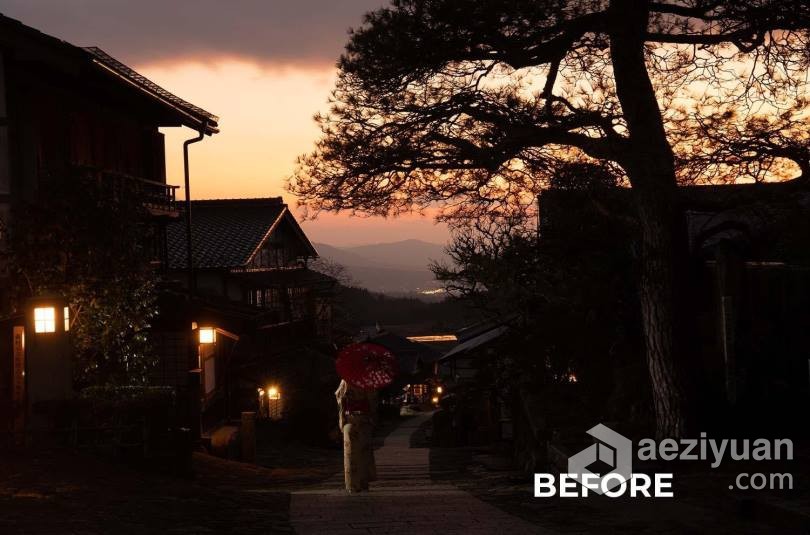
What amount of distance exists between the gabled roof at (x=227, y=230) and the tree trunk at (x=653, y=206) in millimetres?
22978

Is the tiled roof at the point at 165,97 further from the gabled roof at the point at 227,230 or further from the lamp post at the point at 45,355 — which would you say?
the lamp post at the point at 45,355

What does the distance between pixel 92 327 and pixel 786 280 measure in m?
12.9

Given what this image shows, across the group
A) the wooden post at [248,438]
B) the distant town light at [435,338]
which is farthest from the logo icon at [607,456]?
the distant town light at [435,338]

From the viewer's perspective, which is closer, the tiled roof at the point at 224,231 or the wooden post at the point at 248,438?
the wooden post at the point at 248,438

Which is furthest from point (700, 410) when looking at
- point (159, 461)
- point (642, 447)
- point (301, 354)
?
point (301, 354)

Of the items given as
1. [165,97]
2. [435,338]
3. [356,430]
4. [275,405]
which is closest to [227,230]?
[275,405]

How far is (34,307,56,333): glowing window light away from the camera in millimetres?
15688

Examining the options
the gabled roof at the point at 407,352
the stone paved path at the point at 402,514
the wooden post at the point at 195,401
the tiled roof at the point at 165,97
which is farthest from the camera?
the gabled roof at the point at 407,352

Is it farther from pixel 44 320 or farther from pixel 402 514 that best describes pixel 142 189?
pixel 402 514

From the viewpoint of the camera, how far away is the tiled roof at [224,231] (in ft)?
120

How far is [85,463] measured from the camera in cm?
1456

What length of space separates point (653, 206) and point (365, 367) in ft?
16.0

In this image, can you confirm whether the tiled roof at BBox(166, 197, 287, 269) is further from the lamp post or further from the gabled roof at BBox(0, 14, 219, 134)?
the lamp post

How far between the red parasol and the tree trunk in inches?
158
